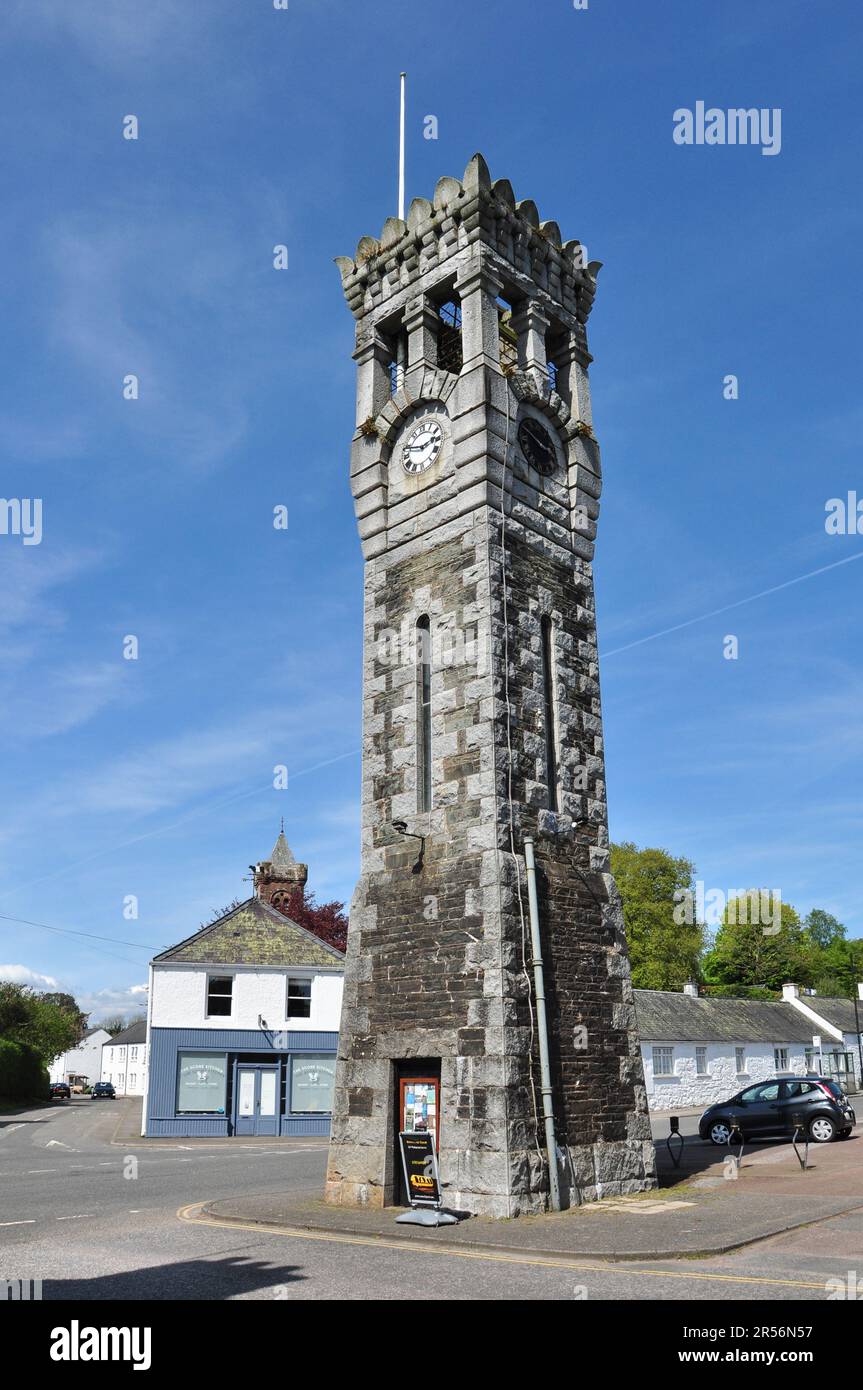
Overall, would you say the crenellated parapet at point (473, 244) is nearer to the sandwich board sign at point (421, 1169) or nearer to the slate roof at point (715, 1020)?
the sandwich board sign at point (421, 1169)

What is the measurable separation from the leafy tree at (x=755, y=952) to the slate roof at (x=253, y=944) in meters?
44.9

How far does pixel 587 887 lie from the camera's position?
1614 centimetres

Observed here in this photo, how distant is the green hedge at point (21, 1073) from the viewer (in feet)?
179

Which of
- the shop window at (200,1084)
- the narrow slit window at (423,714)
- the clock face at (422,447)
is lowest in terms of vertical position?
the shop window at (200,1084)

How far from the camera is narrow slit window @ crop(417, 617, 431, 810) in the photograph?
16042 mm

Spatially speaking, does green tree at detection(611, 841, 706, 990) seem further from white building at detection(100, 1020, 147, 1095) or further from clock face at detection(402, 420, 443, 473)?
clock face at detection(402, 420, 443, 473)

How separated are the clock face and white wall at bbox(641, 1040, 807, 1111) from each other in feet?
95.9

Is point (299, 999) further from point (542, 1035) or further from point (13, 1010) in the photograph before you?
point (13, 1010)

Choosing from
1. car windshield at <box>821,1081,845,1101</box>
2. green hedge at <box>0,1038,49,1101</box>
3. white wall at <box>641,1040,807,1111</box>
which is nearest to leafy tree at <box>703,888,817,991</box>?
white wall at <box>641,1040,807,1111</box>

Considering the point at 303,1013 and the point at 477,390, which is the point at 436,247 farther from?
the point at 303,1013

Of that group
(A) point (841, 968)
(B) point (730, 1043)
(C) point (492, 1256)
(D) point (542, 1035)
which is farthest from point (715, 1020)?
(A) point (841, 968)

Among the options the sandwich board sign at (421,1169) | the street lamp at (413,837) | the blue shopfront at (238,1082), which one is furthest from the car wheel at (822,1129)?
the blue shopfront at (238,1082)

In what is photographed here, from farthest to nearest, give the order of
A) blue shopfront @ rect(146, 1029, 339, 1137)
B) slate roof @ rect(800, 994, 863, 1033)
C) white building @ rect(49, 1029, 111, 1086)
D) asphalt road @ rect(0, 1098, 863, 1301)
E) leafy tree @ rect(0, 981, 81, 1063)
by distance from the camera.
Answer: white building @ rect(49, 1029, 111, 1086) < leafy tree @ rect(0, 981, 81, 1063) < slate roof @ rect(800, 994, 863, 1033) < blue shopfront @ rect(146, 1029, 339, 1137) < asphalt road @ rect(0, 1098, 863, 1301)
